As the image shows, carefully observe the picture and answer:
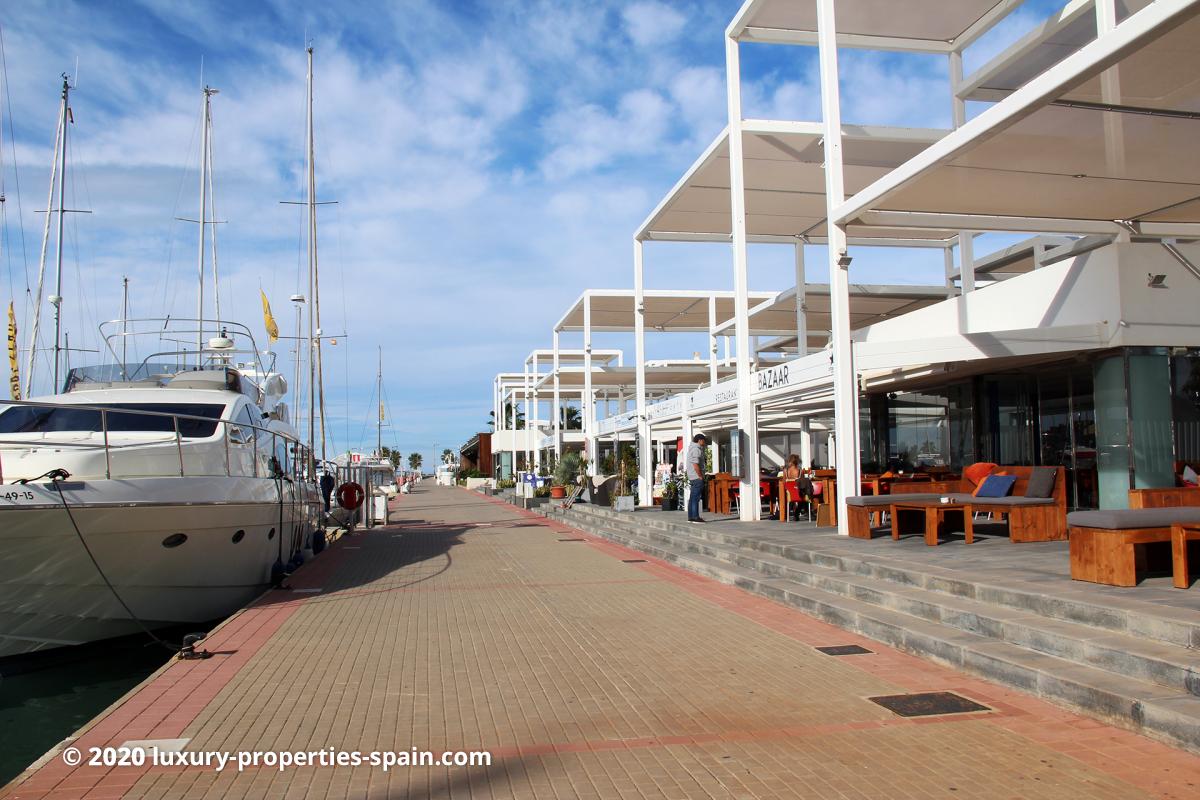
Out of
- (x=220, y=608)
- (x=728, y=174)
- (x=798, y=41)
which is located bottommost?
(x=220, y=608)

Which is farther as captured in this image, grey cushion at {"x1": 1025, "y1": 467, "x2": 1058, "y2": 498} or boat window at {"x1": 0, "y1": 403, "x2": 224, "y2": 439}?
boat window at {"x1": 0, "y1": 403, "x2": 224, "y2": 439}

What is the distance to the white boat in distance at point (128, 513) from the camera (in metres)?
8.91

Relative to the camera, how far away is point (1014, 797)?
408 centimetres

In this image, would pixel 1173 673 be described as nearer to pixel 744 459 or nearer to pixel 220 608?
pixel 220 608

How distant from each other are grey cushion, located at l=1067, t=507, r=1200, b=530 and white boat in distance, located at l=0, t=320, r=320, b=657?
8.69 metres

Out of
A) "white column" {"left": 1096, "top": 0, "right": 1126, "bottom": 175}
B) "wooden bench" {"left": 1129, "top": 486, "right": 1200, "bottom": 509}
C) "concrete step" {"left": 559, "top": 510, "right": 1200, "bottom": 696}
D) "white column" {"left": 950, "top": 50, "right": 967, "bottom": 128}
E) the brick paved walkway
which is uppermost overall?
"white column" {"left": 950, "top": 50, "right": 967, "bottom": 128}

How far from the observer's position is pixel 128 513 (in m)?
9.31

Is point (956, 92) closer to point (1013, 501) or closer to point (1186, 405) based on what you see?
point (1186, 405)

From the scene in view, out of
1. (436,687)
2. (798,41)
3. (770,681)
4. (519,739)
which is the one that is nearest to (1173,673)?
(770,681)

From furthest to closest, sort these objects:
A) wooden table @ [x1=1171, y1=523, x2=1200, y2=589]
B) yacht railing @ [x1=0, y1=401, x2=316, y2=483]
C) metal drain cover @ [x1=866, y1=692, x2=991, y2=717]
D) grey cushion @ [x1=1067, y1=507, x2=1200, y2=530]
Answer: yacht railing @ [x1=0, y1=401, x2=316, y2=483] → grey cushion @ [x1=1067, y1=507, x2=1200, y2=530] → wooden table @ [x1=1171, y1=523, x2=1200, y2=589] → metal drain cover @ [x1=866, y1=692, x2=991, y2=717]

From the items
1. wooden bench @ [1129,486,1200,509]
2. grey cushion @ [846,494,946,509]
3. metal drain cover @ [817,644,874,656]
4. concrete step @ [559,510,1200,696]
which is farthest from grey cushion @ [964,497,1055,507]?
metal drain cover @ [817,644,874,656]

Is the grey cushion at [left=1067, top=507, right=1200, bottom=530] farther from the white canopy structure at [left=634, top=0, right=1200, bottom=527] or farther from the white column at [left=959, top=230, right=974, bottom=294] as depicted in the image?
the white column at [left=959, top=230, right=974, bottom=294]

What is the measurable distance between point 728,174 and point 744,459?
553 centimetres

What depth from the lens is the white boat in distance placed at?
8914mm
